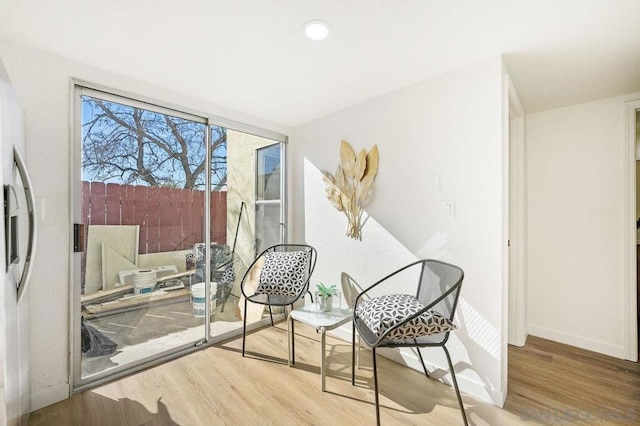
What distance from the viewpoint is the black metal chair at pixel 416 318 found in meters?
1.59

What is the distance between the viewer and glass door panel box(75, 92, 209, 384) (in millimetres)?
2055

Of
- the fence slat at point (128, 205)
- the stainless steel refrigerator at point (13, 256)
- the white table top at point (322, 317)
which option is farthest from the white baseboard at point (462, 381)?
the fence slat at point (128, 205)

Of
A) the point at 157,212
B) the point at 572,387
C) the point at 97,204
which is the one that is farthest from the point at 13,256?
the point at 572,387

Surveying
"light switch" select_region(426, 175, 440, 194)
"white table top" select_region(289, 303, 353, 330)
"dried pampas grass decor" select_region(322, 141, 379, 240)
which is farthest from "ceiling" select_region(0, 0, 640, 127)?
"white table top" select_region(289, 303, 353, 330)

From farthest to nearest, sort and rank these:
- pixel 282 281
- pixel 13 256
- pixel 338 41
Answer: pixel 282 281 → pixel 338 41 → pixel 13 256

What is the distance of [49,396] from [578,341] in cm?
422

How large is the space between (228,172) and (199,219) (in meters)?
0.55

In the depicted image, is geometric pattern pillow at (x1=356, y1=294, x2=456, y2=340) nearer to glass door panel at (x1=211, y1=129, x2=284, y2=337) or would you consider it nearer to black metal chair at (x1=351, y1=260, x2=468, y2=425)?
black metal chair at (x1=351, y1=260, x2=468, y2=425)

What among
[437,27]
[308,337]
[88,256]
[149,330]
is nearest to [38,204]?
[88,256]

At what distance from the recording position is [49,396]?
180 centimetres

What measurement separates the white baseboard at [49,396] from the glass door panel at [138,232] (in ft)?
0.45

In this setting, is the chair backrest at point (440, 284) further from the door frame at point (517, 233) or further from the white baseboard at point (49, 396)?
the white baseboard at point (49, 396)

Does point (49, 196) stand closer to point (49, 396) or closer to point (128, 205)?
point (128, 205)

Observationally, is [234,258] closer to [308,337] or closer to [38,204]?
[308,337]
